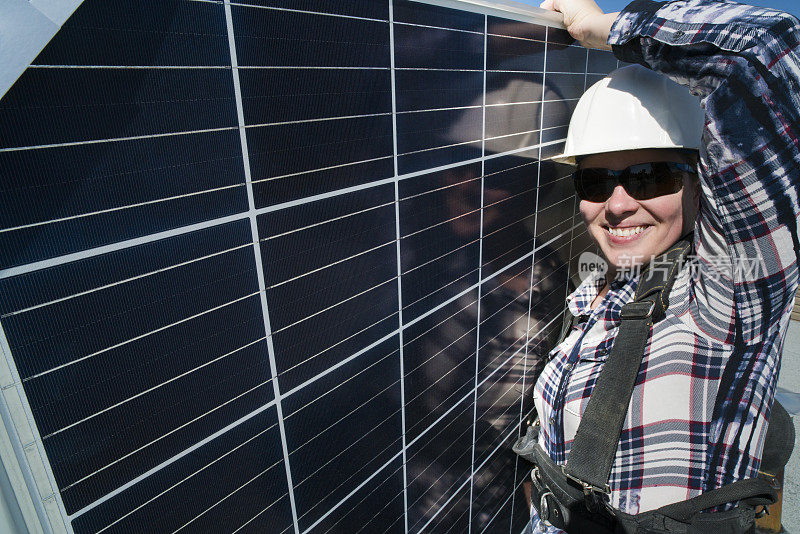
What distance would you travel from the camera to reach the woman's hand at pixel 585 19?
185cm

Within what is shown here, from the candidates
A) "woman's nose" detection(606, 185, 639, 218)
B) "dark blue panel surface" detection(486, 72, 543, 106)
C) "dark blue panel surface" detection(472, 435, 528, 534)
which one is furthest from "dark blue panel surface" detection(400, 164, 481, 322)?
"dark blue panel surface" detection(472, 435, 528, 534)

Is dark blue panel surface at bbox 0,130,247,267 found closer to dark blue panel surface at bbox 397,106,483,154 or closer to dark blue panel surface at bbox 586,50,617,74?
dark blue panel surface at bbox 397,106,483,154

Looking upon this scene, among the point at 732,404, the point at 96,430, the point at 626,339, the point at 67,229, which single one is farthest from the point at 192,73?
the point at 732,404

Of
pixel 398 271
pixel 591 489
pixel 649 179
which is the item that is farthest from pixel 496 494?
pixel 649 179

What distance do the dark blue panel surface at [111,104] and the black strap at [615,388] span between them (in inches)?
54.9

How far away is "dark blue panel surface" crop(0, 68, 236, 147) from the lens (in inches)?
29.4

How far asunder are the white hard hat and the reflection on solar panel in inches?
10.2

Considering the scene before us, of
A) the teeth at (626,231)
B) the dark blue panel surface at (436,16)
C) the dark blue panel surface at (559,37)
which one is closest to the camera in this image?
Answer: the dark blue panel surface at (436,16)

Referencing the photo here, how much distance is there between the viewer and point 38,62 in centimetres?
75

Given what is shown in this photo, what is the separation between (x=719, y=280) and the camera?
1.36 metres

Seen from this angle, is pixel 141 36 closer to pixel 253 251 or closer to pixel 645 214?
pixel 253 251

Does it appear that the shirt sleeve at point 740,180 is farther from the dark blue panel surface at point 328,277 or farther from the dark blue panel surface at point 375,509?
the dark blue panel surface at point 375,509

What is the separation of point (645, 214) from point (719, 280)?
47 cm

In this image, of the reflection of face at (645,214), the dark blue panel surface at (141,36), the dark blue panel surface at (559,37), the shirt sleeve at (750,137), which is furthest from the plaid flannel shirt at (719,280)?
the dark blue panel surface at (141,36)
